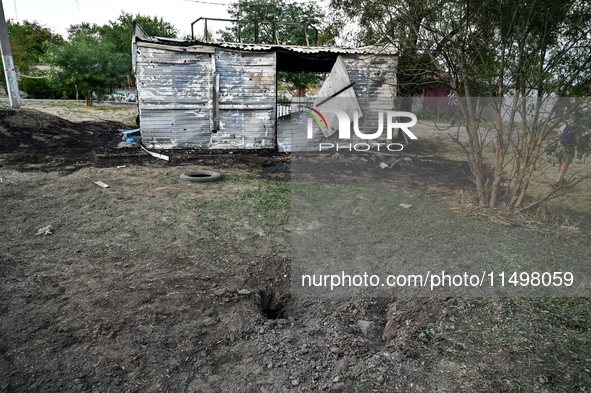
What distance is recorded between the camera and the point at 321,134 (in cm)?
1100

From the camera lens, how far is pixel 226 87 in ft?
34.6

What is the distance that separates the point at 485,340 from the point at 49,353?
3.20 m

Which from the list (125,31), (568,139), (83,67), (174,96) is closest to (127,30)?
(125,31)

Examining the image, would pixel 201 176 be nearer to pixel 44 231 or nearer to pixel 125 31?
pixel 44 231

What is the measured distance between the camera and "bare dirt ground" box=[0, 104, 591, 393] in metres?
2.39

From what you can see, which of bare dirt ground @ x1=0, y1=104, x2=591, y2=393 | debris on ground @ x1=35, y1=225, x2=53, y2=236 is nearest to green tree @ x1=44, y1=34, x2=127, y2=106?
bare dirt ground @ x1=0, y1=104, x2=591, y2=393

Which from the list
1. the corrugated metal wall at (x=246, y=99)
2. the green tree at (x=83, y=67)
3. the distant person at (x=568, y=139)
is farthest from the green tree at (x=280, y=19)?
the distant person at (x=568, y=139)

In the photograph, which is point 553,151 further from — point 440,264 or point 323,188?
point 323,188

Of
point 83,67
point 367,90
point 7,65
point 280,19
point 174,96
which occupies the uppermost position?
point 280,19

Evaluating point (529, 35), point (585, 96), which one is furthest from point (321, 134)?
point (585, 96)

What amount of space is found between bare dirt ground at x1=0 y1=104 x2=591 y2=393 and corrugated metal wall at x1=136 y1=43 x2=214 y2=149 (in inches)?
212

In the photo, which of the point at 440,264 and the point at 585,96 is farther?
the point at 585,96

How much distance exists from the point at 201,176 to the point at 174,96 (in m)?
3.84

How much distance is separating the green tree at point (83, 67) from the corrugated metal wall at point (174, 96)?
11739 mm
